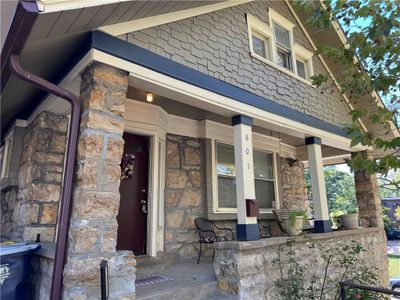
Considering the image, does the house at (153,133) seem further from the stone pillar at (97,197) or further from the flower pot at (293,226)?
the flower pot at (293,226)

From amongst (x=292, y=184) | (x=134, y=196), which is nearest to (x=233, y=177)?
(x=134, y=196)

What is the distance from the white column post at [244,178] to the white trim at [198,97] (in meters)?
0.22

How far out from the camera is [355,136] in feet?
8.21

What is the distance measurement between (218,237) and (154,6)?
358 centimetres

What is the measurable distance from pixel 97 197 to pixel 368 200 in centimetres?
614

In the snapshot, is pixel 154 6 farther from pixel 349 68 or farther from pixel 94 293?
pixel 94 293

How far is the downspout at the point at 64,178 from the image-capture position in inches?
92.7

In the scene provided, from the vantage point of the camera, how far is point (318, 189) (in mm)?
5133

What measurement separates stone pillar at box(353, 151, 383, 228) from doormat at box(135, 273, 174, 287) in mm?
4807

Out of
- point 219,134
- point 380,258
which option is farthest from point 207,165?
point 380,258

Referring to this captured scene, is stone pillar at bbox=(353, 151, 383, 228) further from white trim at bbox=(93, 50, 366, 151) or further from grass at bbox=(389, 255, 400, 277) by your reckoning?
grass at bbox=(389, 255, 400, 277)

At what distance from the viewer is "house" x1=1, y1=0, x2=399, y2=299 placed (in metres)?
2.50

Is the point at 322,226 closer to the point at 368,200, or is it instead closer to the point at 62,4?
the point at 368,200

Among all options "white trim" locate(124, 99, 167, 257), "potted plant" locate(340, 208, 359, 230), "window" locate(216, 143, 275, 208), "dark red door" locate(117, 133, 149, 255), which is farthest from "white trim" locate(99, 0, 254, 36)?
"potted plant" locate(340, 208, 359, 230)
